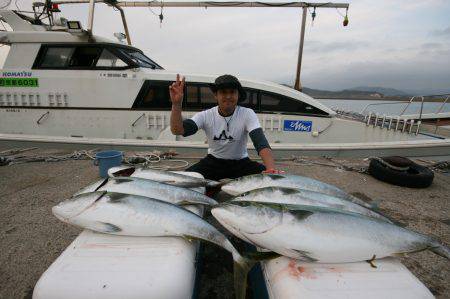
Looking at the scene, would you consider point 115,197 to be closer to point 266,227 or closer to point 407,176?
point 266,227

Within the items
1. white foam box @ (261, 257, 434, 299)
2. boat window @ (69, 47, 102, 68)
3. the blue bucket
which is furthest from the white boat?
white foam box @ (261, 257, 434, 299)

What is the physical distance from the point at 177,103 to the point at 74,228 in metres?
1.98

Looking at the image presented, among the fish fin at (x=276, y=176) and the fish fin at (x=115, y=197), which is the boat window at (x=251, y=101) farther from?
the fish fin at (x=115, y=197)

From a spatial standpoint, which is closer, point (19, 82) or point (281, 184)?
point (281, 184)

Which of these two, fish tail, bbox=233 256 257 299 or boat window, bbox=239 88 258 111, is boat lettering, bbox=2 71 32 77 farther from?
fish tail, bbox=233 256 257 299

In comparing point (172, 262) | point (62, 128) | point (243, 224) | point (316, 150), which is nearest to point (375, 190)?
point (316, 150)

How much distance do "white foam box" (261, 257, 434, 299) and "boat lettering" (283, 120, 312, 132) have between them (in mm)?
6254

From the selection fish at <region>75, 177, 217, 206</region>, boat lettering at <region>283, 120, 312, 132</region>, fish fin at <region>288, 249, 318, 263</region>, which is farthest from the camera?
boat lettering at <region>283, 120, 312, 132</region>

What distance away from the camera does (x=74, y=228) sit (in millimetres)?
2994

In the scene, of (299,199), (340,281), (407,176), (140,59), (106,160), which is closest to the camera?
(340,281)

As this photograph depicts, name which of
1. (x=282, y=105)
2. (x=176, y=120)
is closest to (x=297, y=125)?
(x=282, y=105)

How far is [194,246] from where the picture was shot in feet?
6.05

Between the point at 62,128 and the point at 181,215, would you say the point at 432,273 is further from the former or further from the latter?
the point at 62,128

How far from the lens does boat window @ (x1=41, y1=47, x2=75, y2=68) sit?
25.0 ft
